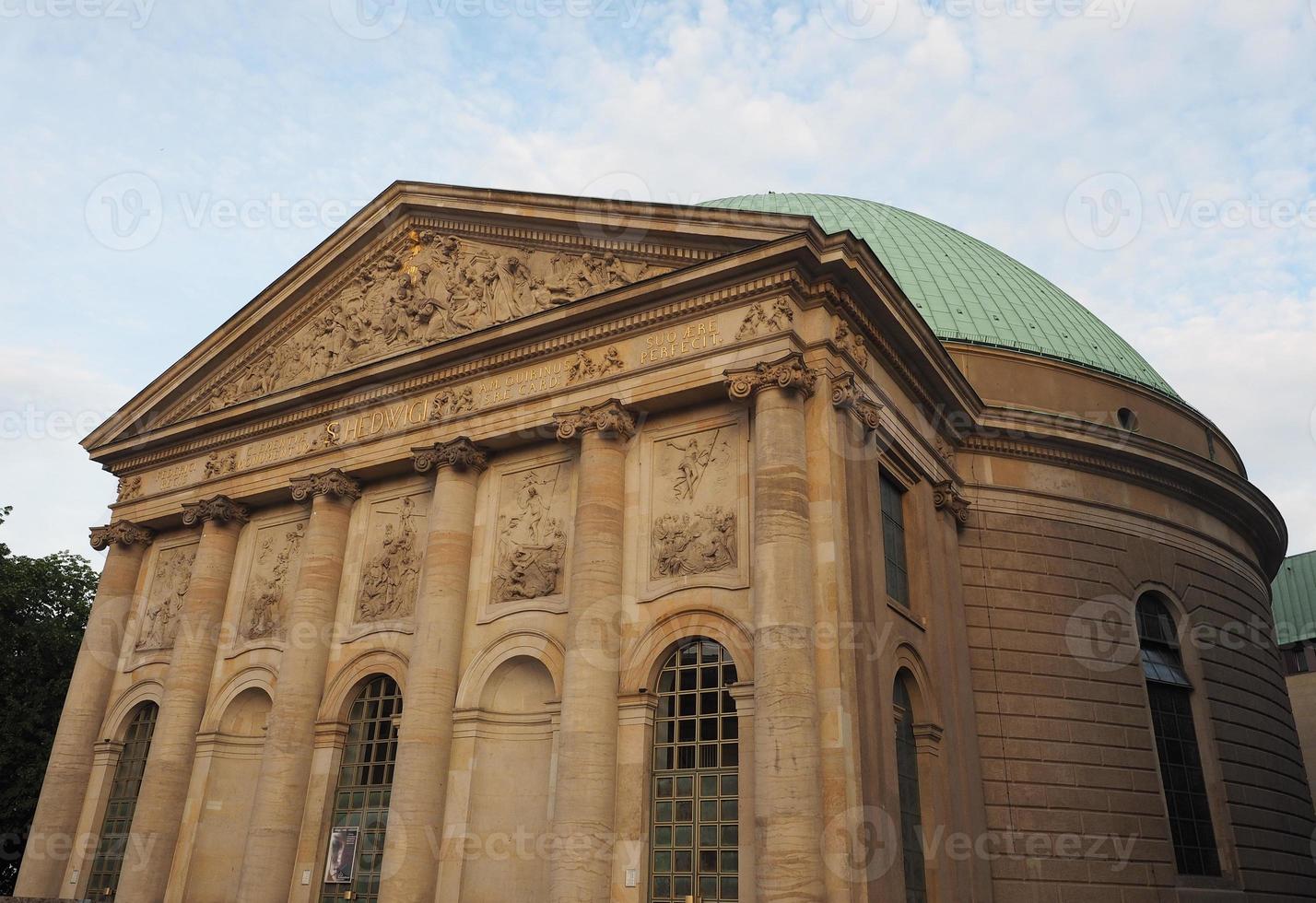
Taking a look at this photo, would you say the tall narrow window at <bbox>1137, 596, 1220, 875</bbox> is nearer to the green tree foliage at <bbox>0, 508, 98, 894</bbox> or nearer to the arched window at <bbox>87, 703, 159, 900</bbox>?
the arched window at <bbox>87, 703, 159, 900</bbox>

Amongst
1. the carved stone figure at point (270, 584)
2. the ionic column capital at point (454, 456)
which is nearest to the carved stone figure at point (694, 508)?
the ionic column capital at point (454, 456)

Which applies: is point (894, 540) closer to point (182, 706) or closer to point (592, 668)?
point (592, 668)

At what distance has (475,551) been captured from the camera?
854 inches

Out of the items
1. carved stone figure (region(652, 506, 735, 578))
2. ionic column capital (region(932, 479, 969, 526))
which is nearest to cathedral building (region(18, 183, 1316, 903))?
carved stone figure (region(652, 506, 735, 578))

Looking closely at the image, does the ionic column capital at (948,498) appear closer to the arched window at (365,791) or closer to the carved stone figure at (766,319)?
the carved stone figure at (766,319)

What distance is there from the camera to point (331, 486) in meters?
23.7

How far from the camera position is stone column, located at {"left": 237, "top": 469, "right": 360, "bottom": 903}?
68.4 feet

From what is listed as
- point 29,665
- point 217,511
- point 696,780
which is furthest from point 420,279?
point 29,665

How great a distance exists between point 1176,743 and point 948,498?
8544mm

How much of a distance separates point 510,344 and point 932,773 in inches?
479

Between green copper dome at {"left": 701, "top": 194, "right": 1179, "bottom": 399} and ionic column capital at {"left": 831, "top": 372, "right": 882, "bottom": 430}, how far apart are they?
8393 mm

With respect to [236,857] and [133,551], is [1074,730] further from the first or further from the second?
[133,551]

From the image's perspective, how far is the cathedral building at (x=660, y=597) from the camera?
57.2ft

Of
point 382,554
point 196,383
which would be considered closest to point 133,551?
point 196,383
